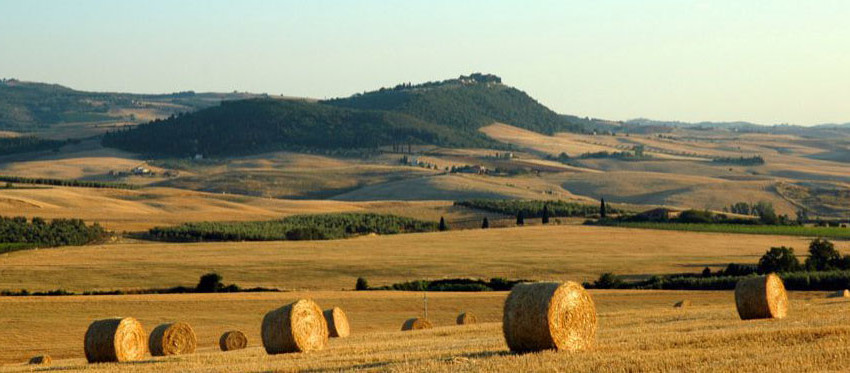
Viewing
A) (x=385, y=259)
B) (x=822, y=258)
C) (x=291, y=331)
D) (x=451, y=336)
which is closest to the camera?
(x=291, y=331)

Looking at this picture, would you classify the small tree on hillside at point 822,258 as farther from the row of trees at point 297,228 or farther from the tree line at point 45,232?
the tree line at point 45,232

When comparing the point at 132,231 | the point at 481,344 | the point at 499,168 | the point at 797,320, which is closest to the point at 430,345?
the point at 481,344

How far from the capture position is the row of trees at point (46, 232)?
79375 millimetres

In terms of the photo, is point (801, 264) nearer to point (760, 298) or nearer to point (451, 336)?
point (760, 298)

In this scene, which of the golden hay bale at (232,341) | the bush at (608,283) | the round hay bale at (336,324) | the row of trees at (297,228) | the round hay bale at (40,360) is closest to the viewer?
the round hay bale at (40,360)

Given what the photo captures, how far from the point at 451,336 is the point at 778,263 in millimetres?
29034

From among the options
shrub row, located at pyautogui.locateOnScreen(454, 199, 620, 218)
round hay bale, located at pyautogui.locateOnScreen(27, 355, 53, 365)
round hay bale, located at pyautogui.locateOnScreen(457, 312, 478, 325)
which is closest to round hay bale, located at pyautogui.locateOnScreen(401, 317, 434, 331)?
round hay bale, located at pyautogui.locateOnScreen(457, 312, 478, 325)

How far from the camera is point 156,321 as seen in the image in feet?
135

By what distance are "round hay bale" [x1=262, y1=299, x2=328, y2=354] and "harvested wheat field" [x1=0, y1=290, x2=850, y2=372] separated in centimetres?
56

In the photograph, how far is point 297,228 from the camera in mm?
95438

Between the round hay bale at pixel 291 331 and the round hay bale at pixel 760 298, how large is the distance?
406 inches

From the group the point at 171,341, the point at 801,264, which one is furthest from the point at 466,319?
the point at 801,264

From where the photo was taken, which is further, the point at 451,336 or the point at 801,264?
the point at 801,264

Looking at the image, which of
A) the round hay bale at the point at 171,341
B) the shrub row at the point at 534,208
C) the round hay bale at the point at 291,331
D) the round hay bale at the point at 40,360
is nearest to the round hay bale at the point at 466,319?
the round hay bale at the point at 171,341
